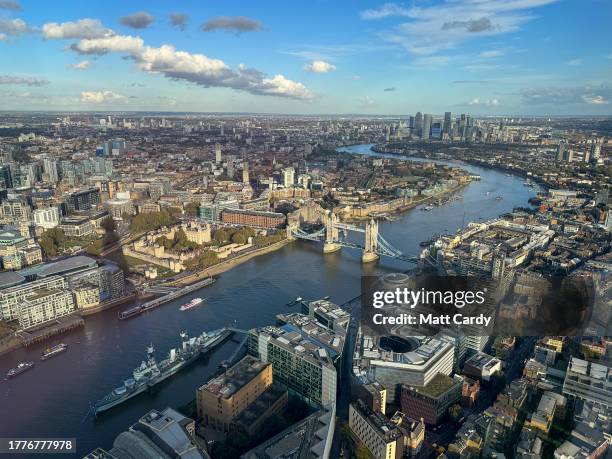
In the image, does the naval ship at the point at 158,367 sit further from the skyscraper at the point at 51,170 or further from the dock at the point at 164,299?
the skyscraper at the point at 51,170

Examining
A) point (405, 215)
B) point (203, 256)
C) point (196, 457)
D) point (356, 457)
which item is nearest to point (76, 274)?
point (203, 256)

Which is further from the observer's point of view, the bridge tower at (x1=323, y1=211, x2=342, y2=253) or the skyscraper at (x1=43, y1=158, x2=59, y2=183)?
the skyscraper at (x1=43, y1=158, x2=59, y2=183)

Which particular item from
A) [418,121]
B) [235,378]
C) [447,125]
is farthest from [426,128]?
[235,378]

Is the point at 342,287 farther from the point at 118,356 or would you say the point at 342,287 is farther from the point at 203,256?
the point at 118,356

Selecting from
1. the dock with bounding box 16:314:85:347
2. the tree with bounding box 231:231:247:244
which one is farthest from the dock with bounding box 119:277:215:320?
the tree with bounding box 231:231:247:244

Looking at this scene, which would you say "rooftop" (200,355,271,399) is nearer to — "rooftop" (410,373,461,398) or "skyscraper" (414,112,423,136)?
"rooftop" (410,373,461,398)

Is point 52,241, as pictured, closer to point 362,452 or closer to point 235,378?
point 235,378

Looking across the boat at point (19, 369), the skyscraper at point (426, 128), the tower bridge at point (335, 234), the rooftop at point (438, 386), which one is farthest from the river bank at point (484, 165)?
the boat at point (19, 369)
